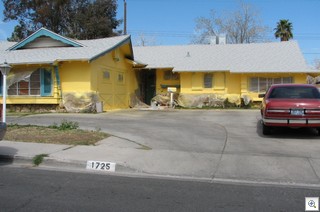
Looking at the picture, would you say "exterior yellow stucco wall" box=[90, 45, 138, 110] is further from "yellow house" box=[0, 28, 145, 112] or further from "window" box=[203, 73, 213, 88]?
"window" box=[203, 73, 213, 88]

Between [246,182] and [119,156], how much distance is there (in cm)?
324

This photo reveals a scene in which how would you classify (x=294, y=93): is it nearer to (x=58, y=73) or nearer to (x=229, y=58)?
(x=58, y=73)

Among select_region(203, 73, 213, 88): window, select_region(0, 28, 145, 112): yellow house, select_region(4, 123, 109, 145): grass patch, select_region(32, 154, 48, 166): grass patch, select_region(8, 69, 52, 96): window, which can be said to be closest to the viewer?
select_region(32, 154, 48, 166): grass patch

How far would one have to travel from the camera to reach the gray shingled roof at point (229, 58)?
2470 centimetres

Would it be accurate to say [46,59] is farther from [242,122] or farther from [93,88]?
[242,122]

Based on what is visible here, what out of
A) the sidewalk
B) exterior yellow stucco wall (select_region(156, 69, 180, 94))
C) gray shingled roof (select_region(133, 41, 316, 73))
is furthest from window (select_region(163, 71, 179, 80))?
the sidewalk

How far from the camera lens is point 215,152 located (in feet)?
32.3

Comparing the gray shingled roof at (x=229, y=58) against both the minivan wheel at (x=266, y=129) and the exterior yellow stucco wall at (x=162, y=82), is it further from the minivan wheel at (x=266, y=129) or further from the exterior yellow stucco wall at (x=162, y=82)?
the minivan wheel at (x=266, y=129)

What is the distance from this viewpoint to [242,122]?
16.4m

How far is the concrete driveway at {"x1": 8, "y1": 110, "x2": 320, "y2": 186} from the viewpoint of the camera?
792 centimetres

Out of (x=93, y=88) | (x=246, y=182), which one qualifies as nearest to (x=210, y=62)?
(x=93, y=88)

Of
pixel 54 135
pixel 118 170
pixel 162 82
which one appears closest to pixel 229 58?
pixel 162 82

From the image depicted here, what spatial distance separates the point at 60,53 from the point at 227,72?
37.2ft

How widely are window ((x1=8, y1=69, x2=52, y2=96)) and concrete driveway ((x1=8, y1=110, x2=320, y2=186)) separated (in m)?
7.47
